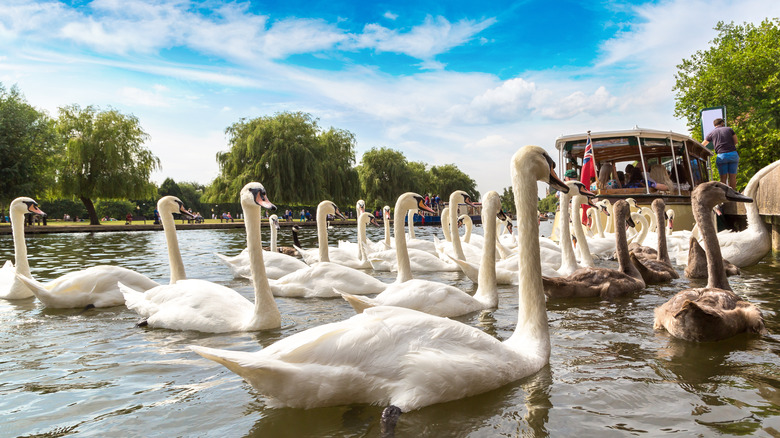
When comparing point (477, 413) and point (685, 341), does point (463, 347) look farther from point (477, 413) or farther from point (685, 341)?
point (685, 341)

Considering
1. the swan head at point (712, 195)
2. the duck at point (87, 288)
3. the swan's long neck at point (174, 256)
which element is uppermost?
the swan head at point (712, 195)

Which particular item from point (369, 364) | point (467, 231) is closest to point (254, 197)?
point (369, 364)

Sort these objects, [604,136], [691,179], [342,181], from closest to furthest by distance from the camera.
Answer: [604,136]
[691,179]
[342,181]

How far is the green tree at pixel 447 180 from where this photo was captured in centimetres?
8589

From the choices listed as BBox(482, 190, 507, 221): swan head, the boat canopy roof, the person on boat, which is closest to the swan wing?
BBox(482, 190, 507, 221): swan head

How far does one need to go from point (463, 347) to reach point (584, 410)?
0.81 meters

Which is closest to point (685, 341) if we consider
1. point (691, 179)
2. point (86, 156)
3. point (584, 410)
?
point (584, 410)

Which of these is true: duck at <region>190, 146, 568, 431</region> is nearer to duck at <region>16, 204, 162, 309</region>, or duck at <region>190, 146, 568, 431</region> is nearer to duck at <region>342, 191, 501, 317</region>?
duck at <region>342, 191, 501, 317</region>

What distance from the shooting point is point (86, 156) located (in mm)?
35094

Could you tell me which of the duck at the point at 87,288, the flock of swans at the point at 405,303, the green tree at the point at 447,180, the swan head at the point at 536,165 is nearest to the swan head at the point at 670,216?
the flock of swans at the point at 405,303

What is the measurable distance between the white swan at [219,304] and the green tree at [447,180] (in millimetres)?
78957

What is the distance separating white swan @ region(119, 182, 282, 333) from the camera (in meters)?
5.15

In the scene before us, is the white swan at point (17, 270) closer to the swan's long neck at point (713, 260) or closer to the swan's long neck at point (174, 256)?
the swan's long neck at point (174, 256)

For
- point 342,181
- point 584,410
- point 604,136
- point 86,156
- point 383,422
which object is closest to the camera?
point 383,422
